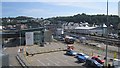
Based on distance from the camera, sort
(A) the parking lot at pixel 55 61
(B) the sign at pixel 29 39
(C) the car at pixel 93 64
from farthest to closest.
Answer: (B) the sign at pixel 29 39, (A) the parking lot at pixel 55 61, (C) the car at pixel 93 64

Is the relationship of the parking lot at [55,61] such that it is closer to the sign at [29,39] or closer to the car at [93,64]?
the car at [93,64]

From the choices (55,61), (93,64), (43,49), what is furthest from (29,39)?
(93,64)

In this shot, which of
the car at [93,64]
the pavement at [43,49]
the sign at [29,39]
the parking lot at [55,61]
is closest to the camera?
the car at [93,64]

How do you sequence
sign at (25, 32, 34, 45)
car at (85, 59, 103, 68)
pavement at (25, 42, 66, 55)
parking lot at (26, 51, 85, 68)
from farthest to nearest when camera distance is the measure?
1. sign at (25, 32, 34, 45)
2. pavement at (25, 42, 66, 55)
3. parking lot at (26, 51, 85, 68)
4. car at (85, 59, 103, 68)

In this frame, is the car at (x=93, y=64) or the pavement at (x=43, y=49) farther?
the pavement at (x=43, y=49)

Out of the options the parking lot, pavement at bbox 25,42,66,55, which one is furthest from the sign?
the parking lot

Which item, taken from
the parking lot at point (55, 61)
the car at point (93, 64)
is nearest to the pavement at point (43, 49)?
the parking lot at point (55, 61)

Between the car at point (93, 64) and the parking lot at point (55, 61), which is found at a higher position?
the car at point (93, 64)

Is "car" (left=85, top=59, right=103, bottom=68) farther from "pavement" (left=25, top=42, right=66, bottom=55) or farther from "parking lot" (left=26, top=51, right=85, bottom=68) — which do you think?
"pavement" (left=25, top=42, right=66, bottom=55)

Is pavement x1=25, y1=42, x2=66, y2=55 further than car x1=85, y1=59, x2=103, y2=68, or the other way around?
pavement x1=25, y1=42, x2=66, y2=55

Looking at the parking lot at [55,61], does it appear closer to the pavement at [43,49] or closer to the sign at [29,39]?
the pavement at [43,49]

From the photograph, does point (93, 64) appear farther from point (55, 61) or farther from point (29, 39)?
point (29, 39)
